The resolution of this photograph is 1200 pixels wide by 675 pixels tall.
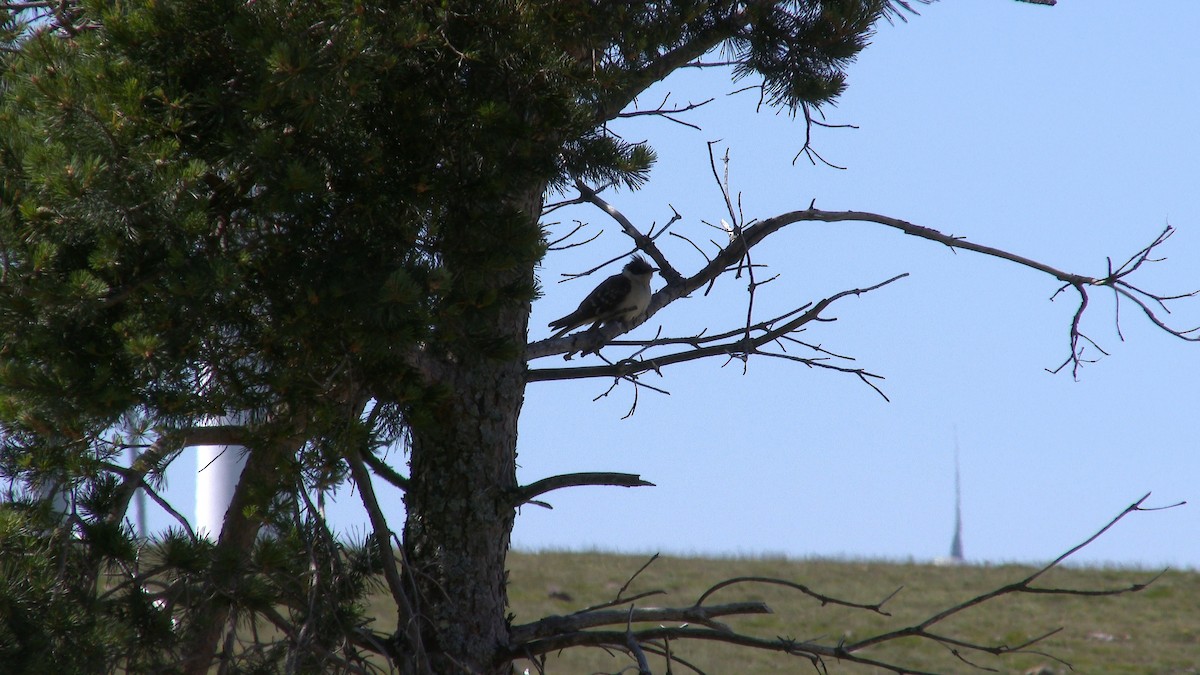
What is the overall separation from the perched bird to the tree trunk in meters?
3.01

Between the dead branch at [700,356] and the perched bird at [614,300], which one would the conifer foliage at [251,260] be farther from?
the perched bird at [614,300]

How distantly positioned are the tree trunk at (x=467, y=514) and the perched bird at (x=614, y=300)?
3009 mm

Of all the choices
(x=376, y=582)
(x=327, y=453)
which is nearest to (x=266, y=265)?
(x=327, y=453)

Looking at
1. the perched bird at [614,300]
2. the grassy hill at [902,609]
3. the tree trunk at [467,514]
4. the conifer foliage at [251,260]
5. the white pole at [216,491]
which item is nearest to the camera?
the conifer foliage at [251,260]

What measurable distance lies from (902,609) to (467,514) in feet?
72.9

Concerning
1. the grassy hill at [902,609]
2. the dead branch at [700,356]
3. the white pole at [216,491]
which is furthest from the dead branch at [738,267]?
the grassy hill at [902,609]

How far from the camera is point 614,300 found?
7.93m

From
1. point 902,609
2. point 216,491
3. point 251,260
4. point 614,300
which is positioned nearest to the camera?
point 251,260

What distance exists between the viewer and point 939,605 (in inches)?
974

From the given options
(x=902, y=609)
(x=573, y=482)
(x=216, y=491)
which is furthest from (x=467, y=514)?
(x=902, y=609)

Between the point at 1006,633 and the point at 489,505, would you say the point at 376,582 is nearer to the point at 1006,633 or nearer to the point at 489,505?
the point at 489,505

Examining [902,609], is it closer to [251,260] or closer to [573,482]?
[573,482]

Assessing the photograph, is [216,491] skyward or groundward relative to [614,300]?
groundward

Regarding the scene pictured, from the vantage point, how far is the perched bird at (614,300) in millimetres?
7906
